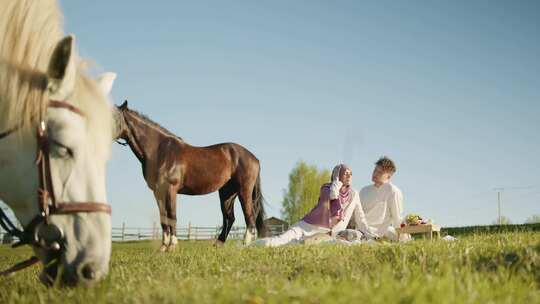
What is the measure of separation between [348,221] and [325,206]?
0.67 meters

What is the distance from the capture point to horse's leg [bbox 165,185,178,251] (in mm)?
10258

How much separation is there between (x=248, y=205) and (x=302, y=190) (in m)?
36.4

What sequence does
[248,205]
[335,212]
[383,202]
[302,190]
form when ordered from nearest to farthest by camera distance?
1. [335,212]
2. [383,202]
3. [248,205]
4. [302,190]

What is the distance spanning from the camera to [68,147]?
330 cm

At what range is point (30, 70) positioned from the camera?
136 inches

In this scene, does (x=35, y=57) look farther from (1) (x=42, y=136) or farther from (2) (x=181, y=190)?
(2) (x=181, y=190)

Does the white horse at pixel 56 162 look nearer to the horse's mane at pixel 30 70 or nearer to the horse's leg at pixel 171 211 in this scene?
the horse's mane at pixel 30 70

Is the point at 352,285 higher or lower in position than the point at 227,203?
lower

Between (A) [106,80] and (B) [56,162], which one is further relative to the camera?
(A) [106,80]

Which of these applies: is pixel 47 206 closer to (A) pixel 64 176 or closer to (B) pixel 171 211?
(A) pixel 64 176

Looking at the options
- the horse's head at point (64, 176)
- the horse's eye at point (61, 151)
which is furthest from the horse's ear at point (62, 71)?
the horse's eye at point (61, 151)

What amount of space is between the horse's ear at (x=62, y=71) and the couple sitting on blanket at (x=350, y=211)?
23.4 feet

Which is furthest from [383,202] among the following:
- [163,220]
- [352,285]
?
[352,285]

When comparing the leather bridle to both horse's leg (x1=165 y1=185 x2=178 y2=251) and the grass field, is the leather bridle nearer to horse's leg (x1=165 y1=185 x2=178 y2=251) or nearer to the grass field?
the grass field
